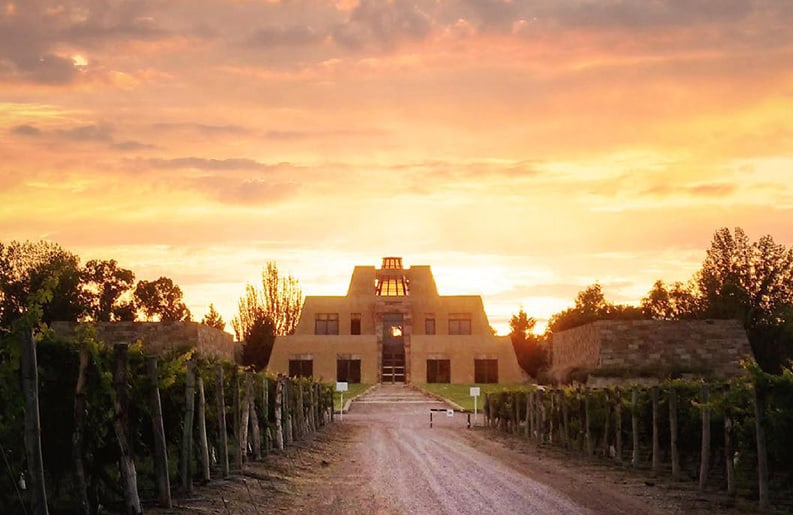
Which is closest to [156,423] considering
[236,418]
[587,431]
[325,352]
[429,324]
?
[236,418]

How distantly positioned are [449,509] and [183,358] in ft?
21.2

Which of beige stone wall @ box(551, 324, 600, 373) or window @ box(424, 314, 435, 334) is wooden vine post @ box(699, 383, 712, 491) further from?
window @ box(424, 314, 435, 334)

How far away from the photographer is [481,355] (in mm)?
130625

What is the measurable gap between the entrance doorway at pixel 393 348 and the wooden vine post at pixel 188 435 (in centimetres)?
11095

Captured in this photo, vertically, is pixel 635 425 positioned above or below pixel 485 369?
above

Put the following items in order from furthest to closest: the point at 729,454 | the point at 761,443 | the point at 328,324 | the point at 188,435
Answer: the point at 328,324 < the point at 729,454 < the point at 188,435 < the point at 761,443

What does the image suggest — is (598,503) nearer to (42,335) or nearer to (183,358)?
(183,358)

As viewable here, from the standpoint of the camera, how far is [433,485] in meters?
26.7

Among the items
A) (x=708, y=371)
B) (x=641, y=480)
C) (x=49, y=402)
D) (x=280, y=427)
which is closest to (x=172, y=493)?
(x=49, y=402)

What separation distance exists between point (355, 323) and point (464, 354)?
63.3 ft

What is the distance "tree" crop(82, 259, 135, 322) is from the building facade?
62.7ft

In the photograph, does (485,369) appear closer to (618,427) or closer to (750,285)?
(750,285)

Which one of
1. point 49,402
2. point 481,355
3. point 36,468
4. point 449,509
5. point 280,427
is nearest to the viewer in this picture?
point 36,468

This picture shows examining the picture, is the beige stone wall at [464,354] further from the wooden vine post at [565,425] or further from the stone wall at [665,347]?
the wooden vine post at [565,425]
